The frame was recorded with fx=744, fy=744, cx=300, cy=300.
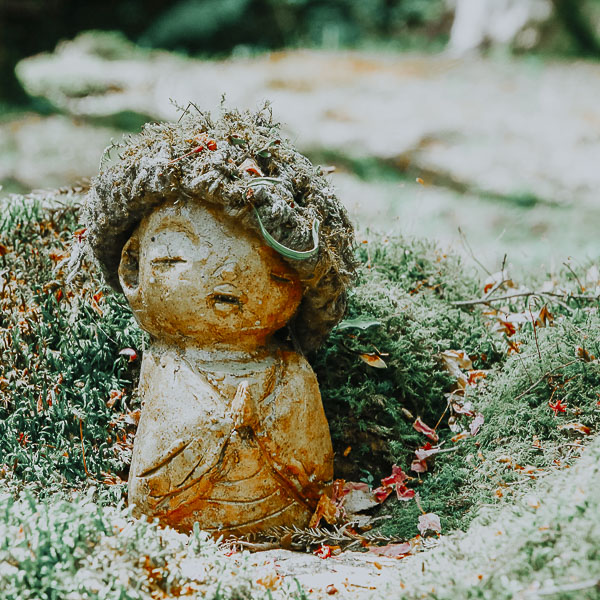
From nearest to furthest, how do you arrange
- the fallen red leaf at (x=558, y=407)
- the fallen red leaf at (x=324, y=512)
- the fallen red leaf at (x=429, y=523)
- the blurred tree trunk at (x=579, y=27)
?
the fallen red leaf at (x=429, y=523) → the fallen red leaf at (x=324, y=512) → the fallen red leaf at (x=558, y=407) → the blurred tree trunk at (x=579, y=27)

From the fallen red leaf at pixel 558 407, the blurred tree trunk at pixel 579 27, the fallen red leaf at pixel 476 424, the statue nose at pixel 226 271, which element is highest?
the blurred tree trunk at pixel 579 27

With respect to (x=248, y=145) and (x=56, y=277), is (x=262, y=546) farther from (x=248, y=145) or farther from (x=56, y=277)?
(x=56, y=277)

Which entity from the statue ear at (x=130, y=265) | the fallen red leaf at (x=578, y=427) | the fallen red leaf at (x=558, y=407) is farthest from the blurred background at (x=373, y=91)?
the statue ear at (x=130, y=265)

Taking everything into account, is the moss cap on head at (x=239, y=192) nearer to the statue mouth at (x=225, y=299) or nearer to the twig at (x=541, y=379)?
the statue mouth at (x=225, y=299)

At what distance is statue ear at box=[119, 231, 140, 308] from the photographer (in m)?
2.97

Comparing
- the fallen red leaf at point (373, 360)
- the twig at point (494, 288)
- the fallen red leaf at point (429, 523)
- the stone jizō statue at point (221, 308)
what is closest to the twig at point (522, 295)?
the twig at point (494, 288)

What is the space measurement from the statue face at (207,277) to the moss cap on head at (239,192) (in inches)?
2.6

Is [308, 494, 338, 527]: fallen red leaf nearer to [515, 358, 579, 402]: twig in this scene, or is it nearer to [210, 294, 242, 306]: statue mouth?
[210, 294, 242, 306]: statue mouth

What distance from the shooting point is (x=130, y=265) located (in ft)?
9.84

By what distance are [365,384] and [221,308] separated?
40.9 inches

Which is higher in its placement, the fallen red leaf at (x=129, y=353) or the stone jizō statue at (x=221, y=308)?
the stone jizō statue at (x=221, y=308)

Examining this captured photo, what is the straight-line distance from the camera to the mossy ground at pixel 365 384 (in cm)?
302

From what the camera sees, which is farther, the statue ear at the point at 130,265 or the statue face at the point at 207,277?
the statue ear at the point at 130,265

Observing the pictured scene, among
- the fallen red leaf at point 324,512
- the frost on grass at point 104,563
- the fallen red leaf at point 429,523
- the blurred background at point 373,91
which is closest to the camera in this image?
the frost on grass at point 104,563
